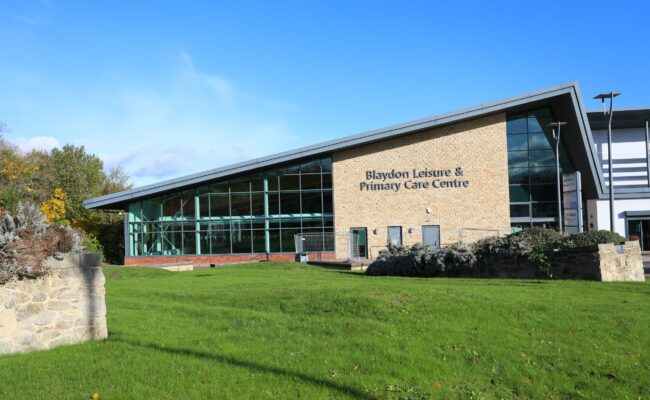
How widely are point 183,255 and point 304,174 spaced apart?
29.8 feet

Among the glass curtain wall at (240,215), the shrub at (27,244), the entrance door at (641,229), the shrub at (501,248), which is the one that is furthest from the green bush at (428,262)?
the entrance door at (641,229)

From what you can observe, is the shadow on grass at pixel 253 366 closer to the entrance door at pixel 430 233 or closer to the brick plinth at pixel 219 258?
the brick plinth at pixel 219 258

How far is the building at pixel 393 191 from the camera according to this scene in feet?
116

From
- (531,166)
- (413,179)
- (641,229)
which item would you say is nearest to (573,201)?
(531,166)

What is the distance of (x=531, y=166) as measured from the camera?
1419 inches

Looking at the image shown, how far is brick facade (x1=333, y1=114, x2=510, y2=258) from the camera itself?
116 feet

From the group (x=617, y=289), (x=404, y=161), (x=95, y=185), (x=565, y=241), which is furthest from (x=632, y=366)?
(x=95, y=185)

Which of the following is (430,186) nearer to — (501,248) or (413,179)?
(413,179)

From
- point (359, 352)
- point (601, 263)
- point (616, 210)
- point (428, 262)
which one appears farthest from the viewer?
point (616, 210)

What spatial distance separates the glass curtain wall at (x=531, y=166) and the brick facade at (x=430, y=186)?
901mm

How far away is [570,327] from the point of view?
30.5 feet

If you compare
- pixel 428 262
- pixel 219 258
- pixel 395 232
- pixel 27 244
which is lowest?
pixel 219 258

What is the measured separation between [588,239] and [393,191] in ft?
60.0

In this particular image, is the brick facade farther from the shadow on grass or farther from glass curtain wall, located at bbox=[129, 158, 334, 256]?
the shadow on grass
